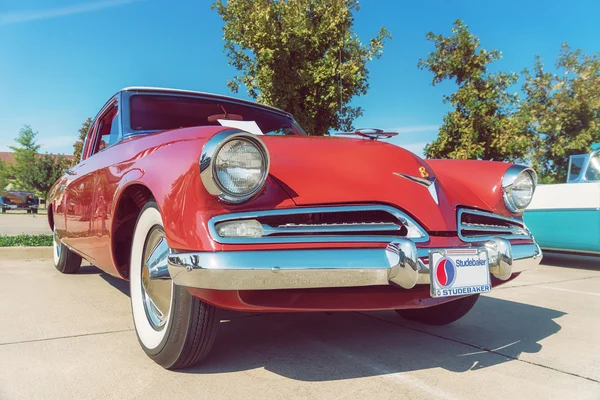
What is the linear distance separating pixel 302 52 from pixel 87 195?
22.7 feet

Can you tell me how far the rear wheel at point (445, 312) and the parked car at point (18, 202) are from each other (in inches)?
1050

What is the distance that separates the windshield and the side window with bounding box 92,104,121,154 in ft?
0.66

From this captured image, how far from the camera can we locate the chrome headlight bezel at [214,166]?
5.64 feet

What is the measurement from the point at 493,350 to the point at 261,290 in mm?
1372

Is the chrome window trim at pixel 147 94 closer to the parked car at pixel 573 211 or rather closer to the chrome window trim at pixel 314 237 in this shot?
the chrome window trim at pixel 314 237

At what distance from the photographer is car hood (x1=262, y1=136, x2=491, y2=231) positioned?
6.22 feet

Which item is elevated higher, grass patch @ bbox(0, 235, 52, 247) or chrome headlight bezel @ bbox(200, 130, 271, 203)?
chrome headlight bezel @ bbox(200, 130, 271, 203)

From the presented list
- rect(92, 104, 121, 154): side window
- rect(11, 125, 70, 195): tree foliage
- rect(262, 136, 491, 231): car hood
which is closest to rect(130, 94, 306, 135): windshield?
rect(92, 104, 121, 154): side window

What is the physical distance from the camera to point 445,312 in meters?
2.88

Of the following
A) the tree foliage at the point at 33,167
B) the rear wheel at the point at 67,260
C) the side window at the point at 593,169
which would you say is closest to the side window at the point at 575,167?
the side window at the point at 593,169

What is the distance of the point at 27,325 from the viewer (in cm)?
269

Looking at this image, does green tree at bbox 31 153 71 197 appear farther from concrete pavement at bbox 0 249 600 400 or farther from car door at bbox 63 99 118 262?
concrete pavement at bbox 0 249 600 400

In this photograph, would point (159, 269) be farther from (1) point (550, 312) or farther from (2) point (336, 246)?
(1) point (550, 312)

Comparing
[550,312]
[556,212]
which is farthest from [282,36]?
[550,312]
